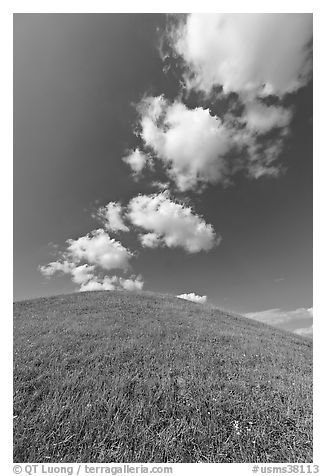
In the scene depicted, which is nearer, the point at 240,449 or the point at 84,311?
the point at 240,449

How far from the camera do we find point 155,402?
5270 millimetres

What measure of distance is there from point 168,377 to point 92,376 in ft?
6.59

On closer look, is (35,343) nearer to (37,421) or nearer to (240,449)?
(37,421)

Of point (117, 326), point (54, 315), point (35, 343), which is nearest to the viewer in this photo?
point (35, 343)

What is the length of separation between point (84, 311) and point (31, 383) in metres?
10.9

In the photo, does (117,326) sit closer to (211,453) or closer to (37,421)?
(37,421)

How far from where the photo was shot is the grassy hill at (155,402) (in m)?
4.02

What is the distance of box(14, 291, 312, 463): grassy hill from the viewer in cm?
402
